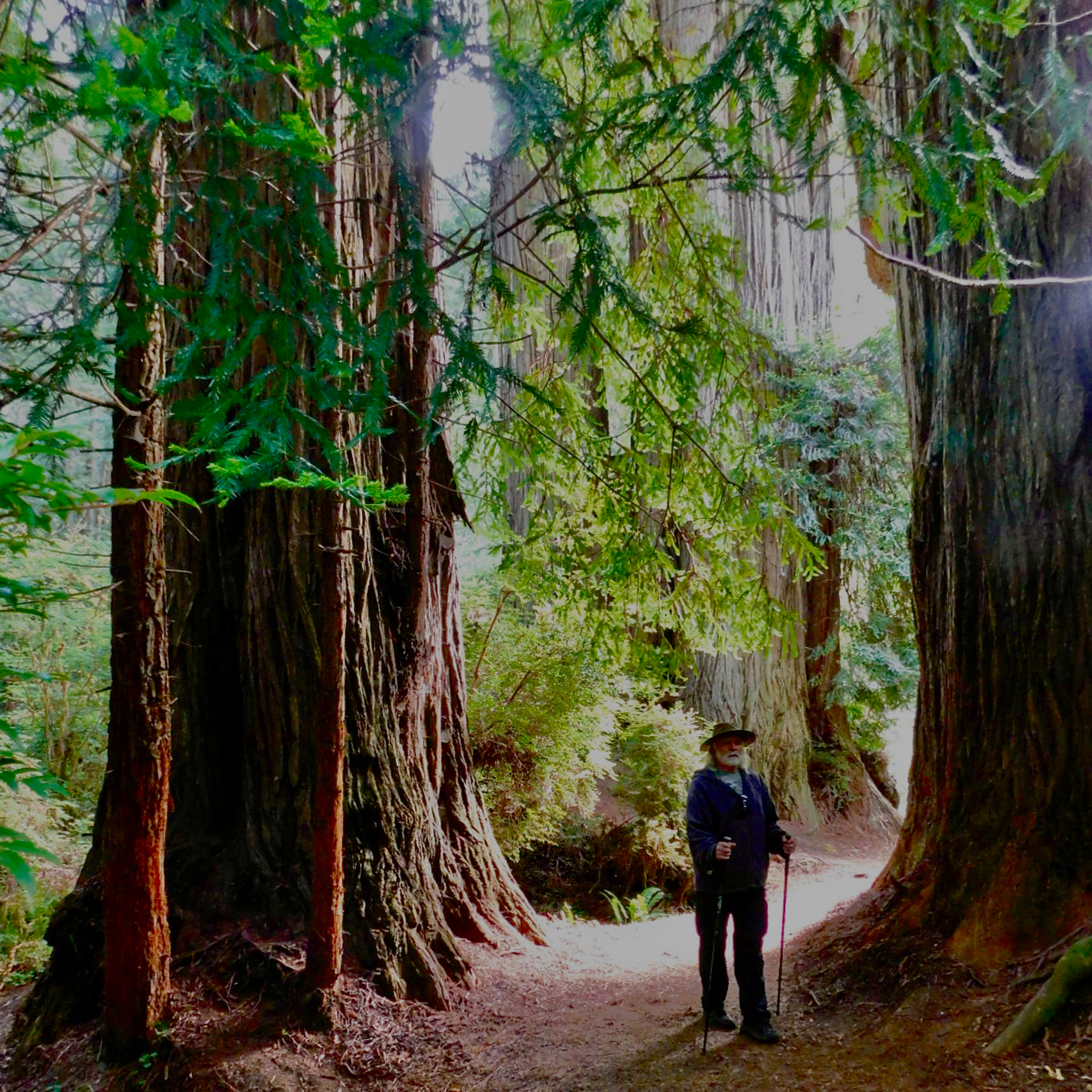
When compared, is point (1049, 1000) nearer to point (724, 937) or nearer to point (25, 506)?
point (724, 937)

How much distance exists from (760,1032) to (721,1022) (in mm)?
265

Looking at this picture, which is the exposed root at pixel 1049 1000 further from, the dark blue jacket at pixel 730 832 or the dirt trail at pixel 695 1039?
the dark blue jacket at pixel 730 832

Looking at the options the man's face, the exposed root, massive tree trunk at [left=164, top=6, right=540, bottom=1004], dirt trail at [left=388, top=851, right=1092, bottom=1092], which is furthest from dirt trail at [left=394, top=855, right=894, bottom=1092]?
the man's face

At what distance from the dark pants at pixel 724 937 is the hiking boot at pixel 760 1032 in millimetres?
87

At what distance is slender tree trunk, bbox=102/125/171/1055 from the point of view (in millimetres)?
3639

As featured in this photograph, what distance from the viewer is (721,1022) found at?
13.4ft

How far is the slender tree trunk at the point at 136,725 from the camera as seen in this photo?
3639 millimetres

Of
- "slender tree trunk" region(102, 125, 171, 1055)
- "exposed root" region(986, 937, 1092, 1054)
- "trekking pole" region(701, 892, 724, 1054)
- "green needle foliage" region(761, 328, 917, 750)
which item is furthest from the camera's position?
"green needle foliage" region(761, 328, 917, 750)

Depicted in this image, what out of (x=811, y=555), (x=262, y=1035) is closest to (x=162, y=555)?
(x=262, y=1035)

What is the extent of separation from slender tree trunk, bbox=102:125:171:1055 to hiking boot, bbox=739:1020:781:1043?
2.72 metres

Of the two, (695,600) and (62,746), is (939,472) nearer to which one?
(695,600)

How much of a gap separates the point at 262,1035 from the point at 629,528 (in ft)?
11.2

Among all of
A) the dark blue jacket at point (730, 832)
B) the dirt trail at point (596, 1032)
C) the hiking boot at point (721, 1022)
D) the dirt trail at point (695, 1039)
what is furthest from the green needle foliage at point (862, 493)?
the hiking boot at point (721, 1022)

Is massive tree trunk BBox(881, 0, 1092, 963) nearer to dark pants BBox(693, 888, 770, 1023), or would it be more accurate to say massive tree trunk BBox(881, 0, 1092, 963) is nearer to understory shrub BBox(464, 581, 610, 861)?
dark pants BBox(693, 888, 770, 1023)
